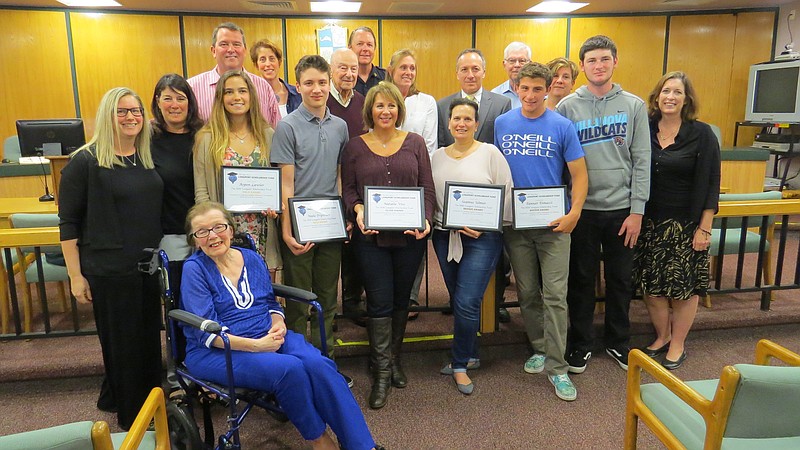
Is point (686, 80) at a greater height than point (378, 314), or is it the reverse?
point (686, 80)

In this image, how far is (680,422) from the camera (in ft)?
5.69

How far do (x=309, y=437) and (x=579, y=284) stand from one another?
5.49 ft

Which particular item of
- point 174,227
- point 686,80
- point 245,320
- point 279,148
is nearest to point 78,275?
point 174,227

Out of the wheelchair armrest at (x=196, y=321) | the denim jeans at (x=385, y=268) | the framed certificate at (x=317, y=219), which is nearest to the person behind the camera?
the wheelchair armrest at (x=196, y=321)

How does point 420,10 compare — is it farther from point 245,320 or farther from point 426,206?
point 245,320

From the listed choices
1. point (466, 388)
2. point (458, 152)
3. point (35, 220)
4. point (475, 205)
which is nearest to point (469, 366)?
point (466, 388)

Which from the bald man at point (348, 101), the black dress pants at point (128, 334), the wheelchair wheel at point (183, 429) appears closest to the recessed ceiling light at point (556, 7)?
the bald man at point (348, 101)

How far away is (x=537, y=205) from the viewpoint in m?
2.63

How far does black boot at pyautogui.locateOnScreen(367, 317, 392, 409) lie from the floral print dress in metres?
0.67

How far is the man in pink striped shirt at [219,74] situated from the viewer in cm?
292

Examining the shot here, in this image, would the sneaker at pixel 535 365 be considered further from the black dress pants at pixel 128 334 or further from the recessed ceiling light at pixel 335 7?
the recessed ceiling light at pixel 335 7

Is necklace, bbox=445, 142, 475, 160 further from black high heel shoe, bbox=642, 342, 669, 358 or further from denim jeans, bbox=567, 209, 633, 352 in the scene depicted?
black high heel shoe, bbox=642, 342, 669, 358

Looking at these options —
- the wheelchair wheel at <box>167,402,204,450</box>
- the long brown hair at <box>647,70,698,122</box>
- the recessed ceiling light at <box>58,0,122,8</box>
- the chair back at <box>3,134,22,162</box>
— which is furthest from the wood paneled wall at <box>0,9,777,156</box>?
the wheelchair wheel at <box>167,402,204,450</box>

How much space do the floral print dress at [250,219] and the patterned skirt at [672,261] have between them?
208 centimetres
